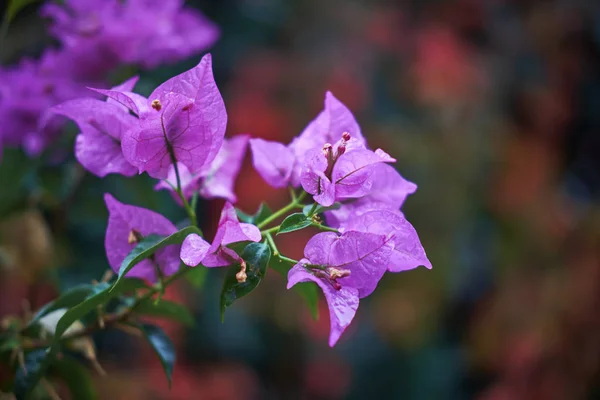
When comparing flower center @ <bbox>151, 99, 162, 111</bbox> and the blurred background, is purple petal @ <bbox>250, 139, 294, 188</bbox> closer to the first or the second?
flower center @ <bbox>151, 99, 162, 111</bbox>

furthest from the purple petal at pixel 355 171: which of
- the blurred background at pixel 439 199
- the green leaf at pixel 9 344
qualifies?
the blurred background at pixel 439 199

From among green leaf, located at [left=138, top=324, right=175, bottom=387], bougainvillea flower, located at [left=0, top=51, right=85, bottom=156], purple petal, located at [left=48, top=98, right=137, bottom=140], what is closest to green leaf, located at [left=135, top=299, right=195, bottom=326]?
green leaf, located at [left=138, top=324, right=175, bottom=387]

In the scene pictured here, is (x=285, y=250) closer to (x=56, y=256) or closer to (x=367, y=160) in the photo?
(x=56, y=256)

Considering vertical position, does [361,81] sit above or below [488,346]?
above

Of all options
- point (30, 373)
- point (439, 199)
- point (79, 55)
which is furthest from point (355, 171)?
point (439, 199)

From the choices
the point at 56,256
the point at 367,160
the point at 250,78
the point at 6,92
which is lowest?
the point at 250,78

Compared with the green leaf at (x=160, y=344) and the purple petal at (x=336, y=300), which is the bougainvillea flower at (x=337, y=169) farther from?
the green leaf at (x=160, y=344)

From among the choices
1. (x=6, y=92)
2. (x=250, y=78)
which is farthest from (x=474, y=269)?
(x=6, y=92)
